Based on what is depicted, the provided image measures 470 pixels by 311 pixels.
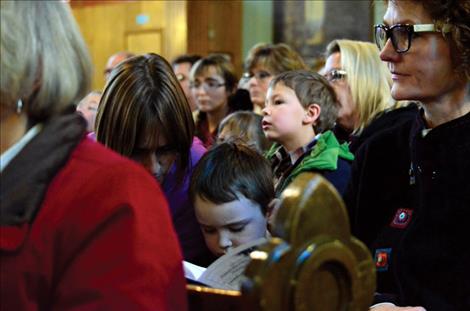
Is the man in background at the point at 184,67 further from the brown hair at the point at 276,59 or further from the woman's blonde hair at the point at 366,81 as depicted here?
the woman's blonde hair at the point at 366,81

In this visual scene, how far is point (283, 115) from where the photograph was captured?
3.80 meters

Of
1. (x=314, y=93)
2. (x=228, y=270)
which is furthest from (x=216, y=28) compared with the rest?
(x=228, y=270)

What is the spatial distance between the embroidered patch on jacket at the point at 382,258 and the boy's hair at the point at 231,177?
463 mm

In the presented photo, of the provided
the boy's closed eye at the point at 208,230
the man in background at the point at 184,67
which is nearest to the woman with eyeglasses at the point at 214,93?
the man in background at the point at 184,67

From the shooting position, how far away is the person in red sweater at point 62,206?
4.64 ft

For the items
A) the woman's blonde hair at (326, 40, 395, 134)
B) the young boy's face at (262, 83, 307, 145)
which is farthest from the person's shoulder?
the woman's blonde hair at (326, 40, 395, 134)

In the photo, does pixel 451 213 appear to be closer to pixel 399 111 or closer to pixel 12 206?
pixel 12 206

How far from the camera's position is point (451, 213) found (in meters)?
2.16

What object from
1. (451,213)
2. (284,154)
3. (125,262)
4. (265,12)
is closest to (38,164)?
(125,262)

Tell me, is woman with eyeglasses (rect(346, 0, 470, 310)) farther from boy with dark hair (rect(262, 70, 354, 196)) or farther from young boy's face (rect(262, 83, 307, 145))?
young boy's face (rect(262, 83, 307, 145))

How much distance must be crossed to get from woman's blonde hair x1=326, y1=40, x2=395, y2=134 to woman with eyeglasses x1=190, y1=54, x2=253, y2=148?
139 centimetres

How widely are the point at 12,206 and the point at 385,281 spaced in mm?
1203

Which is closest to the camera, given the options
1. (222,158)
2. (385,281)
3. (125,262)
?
(125,262)

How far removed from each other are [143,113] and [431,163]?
802 mm
